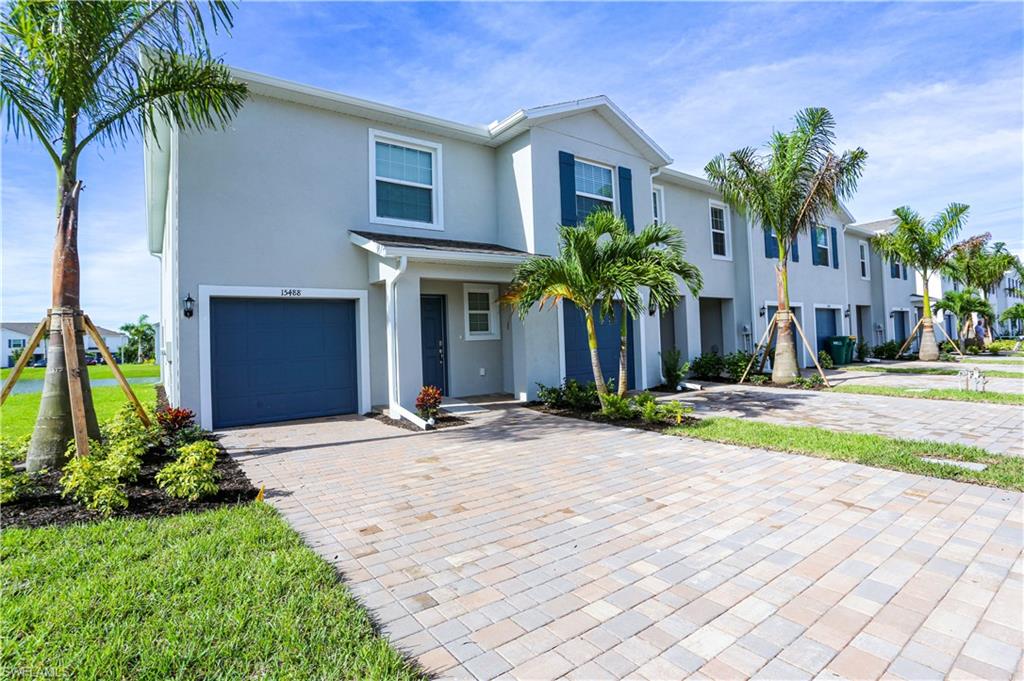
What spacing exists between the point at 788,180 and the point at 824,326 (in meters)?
9.56

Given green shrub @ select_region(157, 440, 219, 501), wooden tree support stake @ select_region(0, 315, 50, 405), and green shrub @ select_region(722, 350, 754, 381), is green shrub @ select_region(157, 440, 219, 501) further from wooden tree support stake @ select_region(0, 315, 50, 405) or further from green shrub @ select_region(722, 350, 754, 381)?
green shrub @ select_region(722, 350, 754, 381)

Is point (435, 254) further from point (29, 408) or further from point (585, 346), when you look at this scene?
point (29, 408)

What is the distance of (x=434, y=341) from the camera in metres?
11.4

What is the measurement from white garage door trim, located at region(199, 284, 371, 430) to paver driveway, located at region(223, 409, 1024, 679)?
2.79 meters

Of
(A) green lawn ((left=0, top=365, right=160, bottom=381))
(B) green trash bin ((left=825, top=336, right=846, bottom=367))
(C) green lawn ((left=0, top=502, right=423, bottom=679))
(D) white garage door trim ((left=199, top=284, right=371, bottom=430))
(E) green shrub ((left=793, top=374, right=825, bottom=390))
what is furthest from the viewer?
(A) green lawn ((left=0, top=365, right=160, bottom=381))

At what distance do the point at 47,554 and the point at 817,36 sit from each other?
38.5 ft

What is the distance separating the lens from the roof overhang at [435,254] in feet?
28.5

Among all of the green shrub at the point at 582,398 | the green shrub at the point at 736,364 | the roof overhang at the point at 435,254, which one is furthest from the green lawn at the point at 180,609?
the green shrub at the point at 736,364

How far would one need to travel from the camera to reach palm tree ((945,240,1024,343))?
22375 millimetres

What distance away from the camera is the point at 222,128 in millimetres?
8383

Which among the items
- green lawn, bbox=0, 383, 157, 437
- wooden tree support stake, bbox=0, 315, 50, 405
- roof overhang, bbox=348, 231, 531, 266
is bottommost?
green lawn, bbox=0, 383, 157, 437

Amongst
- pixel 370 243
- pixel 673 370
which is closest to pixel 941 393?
pixel 673 370

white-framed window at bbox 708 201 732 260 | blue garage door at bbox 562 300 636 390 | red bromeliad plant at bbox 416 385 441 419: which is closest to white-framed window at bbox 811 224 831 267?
white-framed window at bbox 708 201 732 260

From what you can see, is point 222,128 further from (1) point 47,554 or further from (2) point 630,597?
(2) point 630,597
